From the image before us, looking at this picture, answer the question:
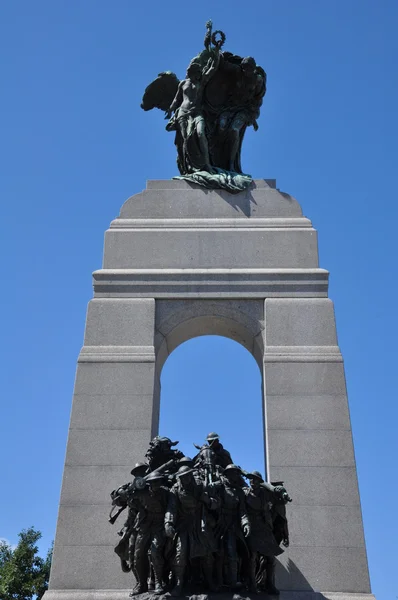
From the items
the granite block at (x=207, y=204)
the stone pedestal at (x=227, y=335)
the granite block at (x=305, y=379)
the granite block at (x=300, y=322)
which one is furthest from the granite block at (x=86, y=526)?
the granite block at (x=207, y=204)

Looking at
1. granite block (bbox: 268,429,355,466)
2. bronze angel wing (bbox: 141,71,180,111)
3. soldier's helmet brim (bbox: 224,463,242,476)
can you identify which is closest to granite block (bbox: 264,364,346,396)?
granite block (bbox: 268,429,355,466)

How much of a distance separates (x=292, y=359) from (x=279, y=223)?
12.0 feet

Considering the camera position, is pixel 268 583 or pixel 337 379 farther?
pixel 337 379

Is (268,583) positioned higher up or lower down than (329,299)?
lower down

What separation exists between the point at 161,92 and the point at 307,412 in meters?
10.8

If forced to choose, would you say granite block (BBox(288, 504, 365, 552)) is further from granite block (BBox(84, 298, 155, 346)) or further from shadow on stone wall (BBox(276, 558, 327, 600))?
granite block (BBox(84, 298, 155, 346))

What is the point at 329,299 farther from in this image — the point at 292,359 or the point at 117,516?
the point at 117,516

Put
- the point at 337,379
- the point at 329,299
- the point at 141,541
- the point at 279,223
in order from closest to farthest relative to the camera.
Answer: the point at 141,541 < the point at 337,379 < the point at 329,299 < the point at 279,223

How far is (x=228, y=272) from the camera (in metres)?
15.6

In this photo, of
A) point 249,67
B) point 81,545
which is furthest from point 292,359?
point 249,67

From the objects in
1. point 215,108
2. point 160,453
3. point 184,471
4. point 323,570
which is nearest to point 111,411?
point 160,453

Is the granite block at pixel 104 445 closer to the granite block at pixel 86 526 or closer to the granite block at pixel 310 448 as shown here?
the granite block at pixel 86 526

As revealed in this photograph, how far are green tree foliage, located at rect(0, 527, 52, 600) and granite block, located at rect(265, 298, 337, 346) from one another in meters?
25.9

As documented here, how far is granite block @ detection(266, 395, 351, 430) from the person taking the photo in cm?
1388
